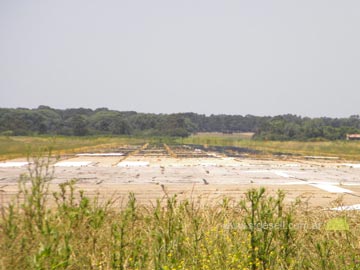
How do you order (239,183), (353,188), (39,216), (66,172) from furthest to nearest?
(66,172) → (239,183) → (353,188) → (39,216)

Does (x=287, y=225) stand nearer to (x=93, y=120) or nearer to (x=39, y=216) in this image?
(x=39, y=216)

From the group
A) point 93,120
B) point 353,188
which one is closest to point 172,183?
point 353,188

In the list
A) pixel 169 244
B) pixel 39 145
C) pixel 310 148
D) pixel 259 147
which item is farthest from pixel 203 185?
pixel 259 147

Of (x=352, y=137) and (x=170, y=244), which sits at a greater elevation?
(x=170, y=244)

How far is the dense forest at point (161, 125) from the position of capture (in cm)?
10044

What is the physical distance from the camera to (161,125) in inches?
5315

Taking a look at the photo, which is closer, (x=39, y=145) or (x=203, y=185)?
(x=39, y=145)

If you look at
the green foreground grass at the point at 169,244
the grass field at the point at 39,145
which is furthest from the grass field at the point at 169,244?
the grass field at the point at 39,145

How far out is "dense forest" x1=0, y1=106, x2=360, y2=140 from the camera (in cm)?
10044

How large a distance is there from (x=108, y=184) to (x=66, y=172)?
17.6 feet

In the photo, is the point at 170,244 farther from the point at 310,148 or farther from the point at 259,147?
the point at 259,147

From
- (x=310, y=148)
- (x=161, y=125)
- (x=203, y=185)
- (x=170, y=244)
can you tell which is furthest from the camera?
(x=161, y=125)

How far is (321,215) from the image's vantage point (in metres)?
7.85

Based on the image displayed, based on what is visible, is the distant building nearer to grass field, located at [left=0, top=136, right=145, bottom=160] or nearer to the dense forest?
the dense forest
